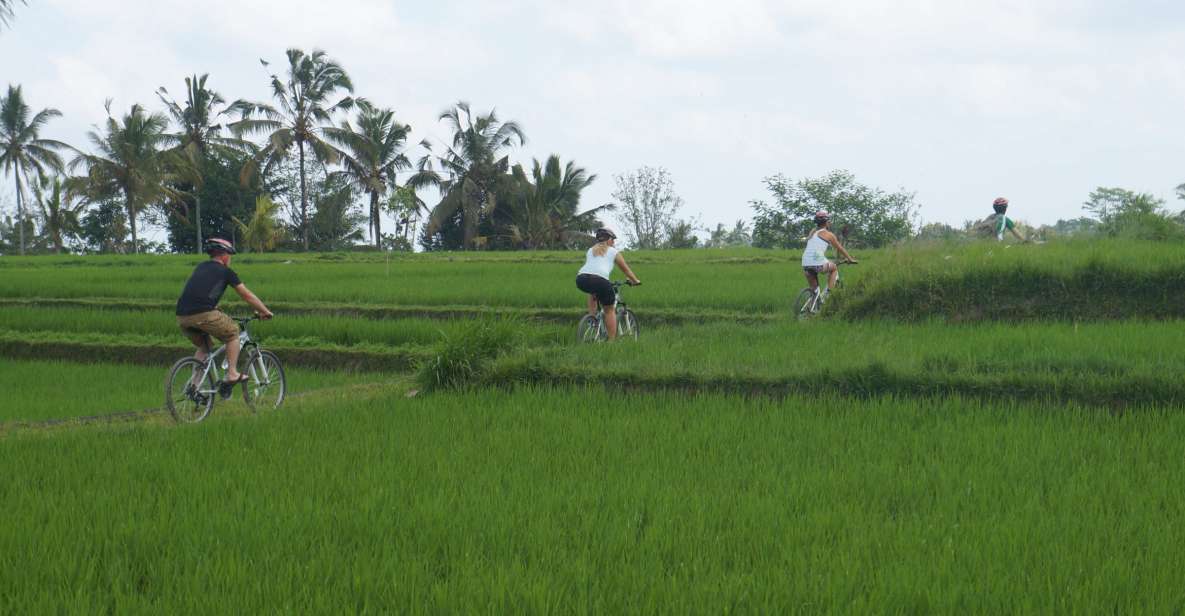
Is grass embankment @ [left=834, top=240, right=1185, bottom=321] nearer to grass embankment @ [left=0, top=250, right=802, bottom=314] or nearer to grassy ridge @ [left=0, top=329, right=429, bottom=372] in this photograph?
grass embankment @ [left=0, top=250, right=802, bottom=314]

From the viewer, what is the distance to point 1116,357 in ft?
23.1

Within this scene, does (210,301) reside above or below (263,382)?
above

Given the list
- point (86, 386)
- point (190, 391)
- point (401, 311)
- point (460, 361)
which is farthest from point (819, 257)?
point (86, 386)

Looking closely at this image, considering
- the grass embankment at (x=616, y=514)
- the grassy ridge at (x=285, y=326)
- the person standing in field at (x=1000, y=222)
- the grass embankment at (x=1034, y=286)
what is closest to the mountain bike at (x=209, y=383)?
the grass embankment at (x=616, y=514)

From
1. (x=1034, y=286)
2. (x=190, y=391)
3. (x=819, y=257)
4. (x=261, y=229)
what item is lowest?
(x=190, y=391)

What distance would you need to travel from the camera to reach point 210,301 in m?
7.80

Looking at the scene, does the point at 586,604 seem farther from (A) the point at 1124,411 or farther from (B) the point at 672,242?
(B) the point at 672,242

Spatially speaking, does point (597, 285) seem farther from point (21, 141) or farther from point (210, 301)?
point (21, 141)

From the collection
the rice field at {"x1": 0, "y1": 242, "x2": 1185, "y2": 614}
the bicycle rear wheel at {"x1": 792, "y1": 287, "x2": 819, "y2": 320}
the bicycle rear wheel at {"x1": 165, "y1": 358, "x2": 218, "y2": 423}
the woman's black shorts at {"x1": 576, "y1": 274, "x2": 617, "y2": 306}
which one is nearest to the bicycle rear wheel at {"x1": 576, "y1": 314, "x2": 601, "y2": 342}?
the woman's black shorts at {"x1": 576, "y1": 274, "x2": 617, "y2": 306}

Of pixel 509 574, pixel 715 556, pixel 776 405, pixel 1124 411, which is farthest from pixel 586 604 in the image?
pixel 1124 411

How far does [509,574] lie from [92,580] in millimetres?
1411

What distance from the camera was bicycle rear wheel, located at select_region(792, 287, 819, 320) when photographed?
11867mm

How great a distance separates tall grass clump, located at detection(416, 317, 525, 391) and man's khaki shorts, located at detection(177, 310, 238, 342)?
1506 mm

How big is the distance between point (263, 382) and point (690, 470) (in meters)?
4.73
